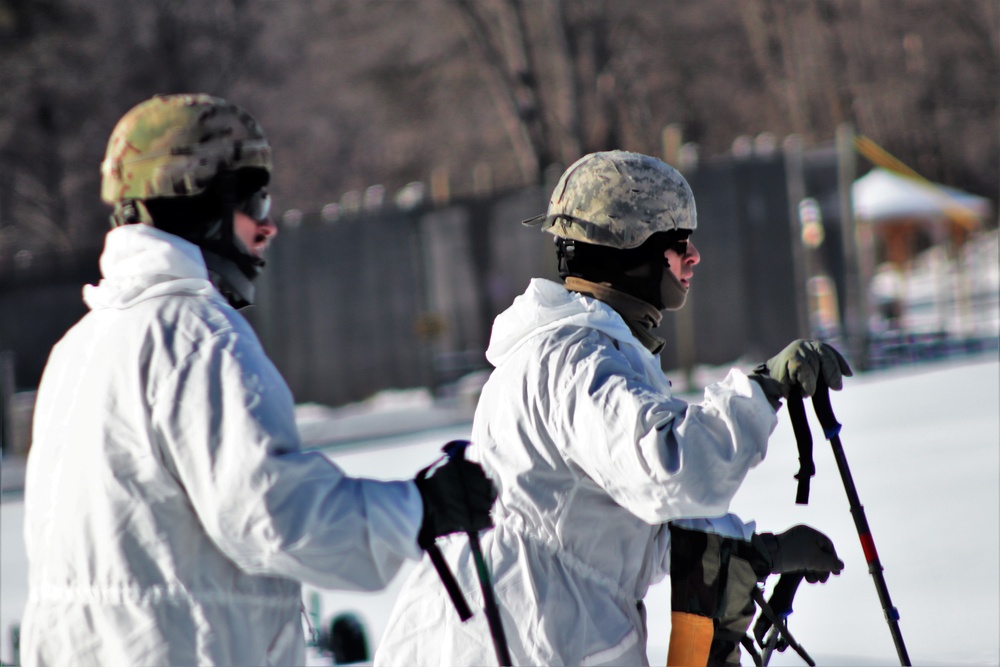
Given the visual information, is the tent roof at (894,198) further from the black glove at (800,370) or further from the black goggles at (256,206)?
the black goggles at (256,206)

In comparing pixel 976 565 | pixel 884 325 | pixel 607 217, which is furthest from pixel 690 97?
pixel 607 217

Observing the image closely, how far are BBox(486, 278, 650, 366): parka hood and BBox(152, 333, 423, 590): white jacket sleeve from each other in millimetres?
696

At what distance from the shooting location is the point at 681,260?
101 inches

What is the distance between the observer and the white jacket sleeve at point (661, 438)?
211 cm

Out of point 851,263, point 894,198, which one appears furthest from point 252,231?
point 894,198

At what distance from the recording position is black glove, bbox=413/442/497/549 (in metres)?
1.83

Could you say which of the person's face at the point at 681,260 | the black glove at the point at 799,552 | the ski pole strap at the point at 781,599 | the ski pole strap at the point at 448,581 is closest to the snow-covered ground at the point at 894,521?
the ski pole strap at the point at 781,599

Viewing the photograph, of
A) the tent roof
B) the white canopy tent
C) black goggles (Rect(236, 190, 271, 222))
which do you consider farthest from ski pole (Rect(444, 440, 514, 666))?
the tent roof

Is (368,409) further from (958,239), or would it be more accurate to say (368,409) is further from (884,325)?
(958,239)

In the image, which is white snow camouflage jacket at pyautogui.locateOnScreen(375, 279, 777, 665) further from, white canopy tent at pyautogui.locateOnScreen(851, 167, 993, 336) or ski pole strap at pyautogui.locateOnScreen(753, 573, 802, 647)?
white canopy tent at pyautogui.locateOnScreen(851, 167, 993, 336)

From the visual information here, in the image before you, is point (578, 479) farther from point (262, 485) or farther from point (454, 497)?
point (262, 485)

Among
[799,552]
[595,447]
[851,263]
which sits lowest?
[851,263]

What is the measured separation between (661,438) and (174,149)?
36.2 inches

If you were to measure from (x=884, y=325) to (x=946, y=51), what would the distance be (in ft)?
89.1
